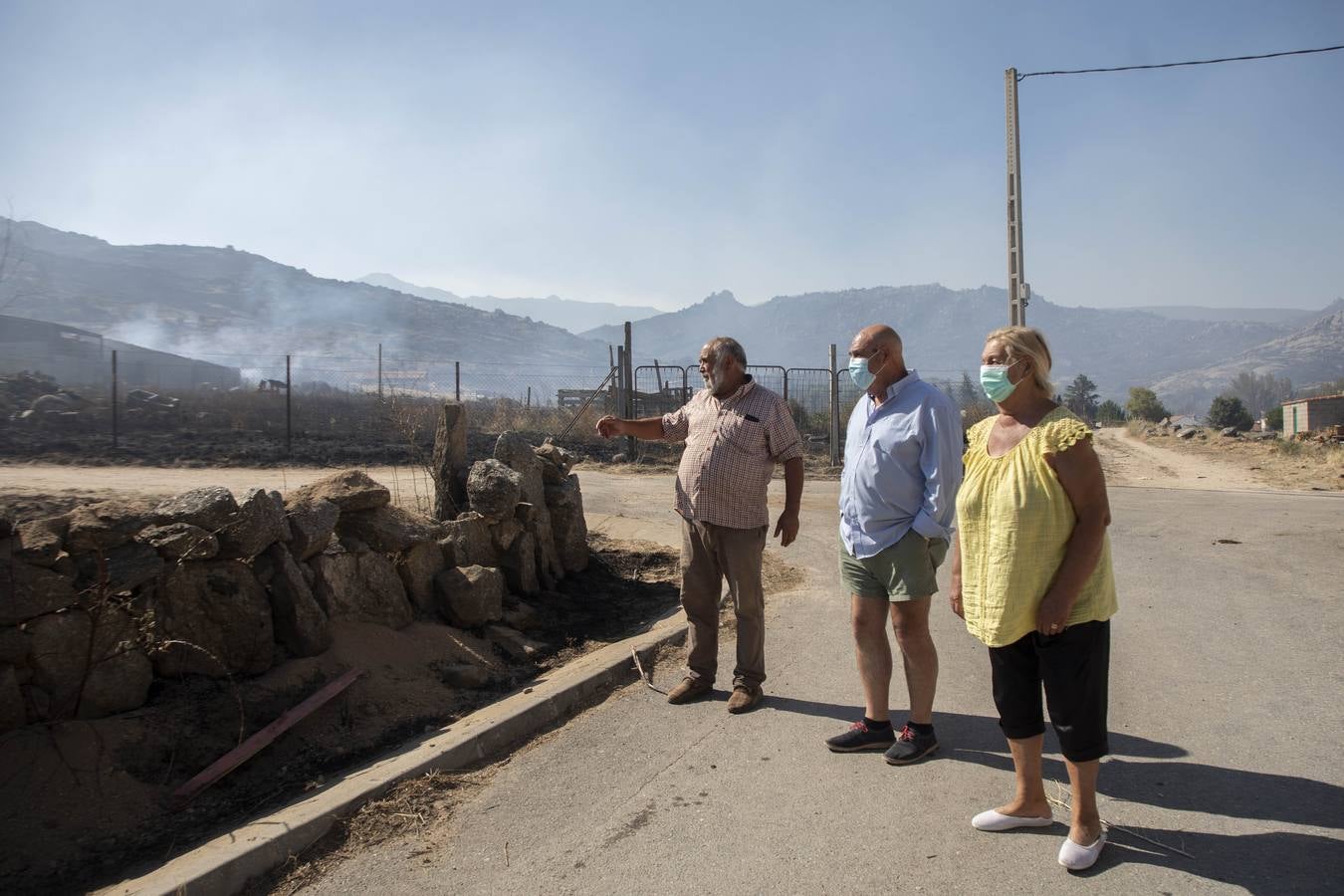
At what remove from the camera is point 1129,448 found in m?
29.5

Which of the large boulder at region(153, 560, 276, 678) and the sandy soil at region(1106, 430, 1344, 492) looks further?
the sandy soil at region(1106, 430, 1344, 492)

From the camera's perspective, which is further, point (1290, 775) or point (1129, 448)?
point (1129, 448)

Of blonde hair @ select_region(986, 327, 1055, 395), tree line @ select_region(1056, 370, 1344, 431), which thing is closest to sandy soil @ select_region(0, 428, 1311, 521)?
tree line @ select_region(1056, 370, 1344, 431)

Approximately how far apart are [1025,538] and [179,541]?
3880 millimetres

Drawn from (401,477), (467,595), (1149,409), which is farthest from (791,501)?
(1149,409)

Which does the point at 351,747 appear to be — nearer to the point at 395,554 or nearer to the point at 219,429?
the point at 395,554

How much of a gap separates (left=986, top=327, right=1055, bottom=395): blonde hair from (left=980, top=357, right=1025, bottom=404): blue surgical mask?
0.03m

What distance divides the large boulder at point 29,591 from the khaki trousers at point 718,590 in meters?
2.91

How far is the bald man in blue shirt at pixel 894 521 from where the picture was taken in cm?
360

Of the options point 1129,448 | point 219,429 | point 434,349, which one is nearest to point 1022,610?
point 219,429

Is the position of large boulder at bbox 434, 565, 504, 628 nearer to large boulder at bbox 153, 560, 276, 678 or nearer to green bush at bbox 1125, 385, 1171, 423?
large boulder at bbox 153, 560, 276, 678

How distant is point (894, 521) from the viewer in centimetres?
366

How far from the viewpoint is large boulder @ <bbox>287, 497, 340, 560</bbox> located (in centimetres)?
498

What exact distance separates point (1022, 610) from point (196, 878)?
9.49 feet
